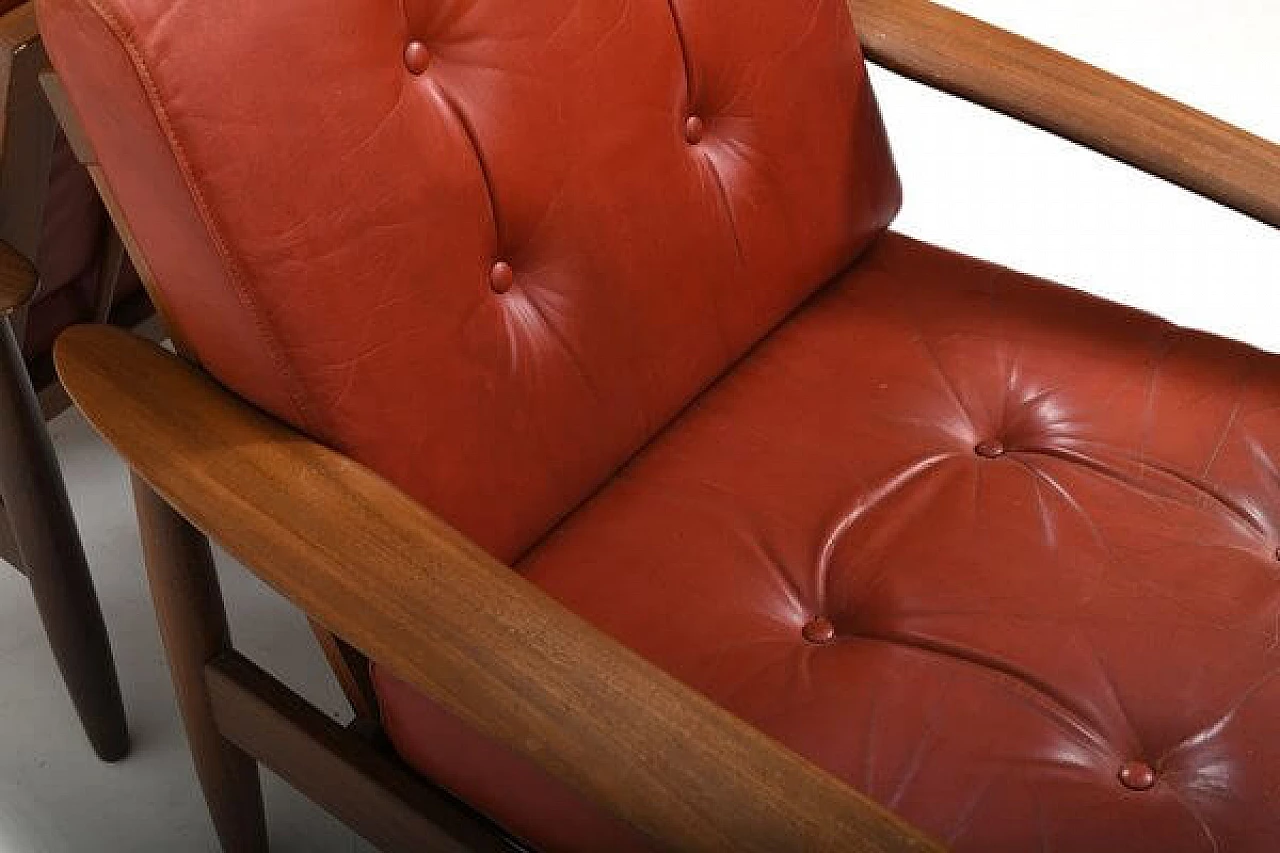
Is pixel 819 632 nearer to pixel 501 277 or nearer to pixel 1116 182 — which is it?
pixel 501 277

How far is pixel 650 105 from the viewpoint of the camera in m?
1.32

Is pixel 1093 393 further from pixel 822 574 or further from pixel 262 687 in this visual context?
pixel 262 687

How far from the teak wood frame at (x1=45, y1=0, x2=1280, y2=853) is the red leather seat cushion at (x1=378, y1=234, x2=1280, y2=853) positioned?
0.12 feet

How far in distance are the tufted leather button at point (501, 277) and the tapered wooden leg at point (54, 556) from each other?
0.38m

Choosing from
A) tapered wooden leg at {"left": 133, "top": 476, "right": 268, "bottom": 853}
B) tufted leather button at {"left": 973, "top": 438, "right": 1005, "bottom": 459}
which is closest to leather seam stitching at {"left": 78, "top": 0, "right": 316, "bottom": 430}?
tapered wooden leg at {"left": 133, "top": 476, "right": 268, "bottom": 853}

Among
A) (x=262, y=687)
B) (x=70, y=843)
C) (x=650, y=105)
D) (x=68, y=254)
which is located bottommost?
(x=70, y=843)

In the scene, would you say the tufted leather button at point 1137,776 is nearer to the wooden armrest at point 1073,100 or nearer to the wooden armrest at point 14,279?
the wooden armrest at point 1073,100

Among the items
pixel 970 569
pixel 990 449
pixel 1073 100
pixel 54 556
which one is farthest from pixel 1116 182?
pixel 54 556

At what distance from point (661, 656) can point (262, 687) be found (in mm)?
286

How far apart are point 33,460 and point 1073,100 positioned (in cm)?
85

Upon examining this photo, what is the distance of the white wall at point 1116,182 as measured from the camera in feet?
7.17

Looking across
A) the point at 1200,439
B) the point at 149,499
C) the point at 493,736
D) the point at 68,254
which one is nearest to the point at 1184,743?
the point at 1200,439

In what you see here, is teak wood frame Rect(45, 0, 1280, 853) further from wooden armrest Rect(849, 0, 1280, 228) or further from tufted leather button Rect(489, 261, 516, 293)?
tufted leather button Rect(489, 261, 516, 293)

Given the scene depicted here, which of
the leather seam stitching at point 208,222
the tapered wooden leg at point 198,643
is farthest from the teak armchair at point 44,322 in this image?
the leather seam stitching at point 208,222
